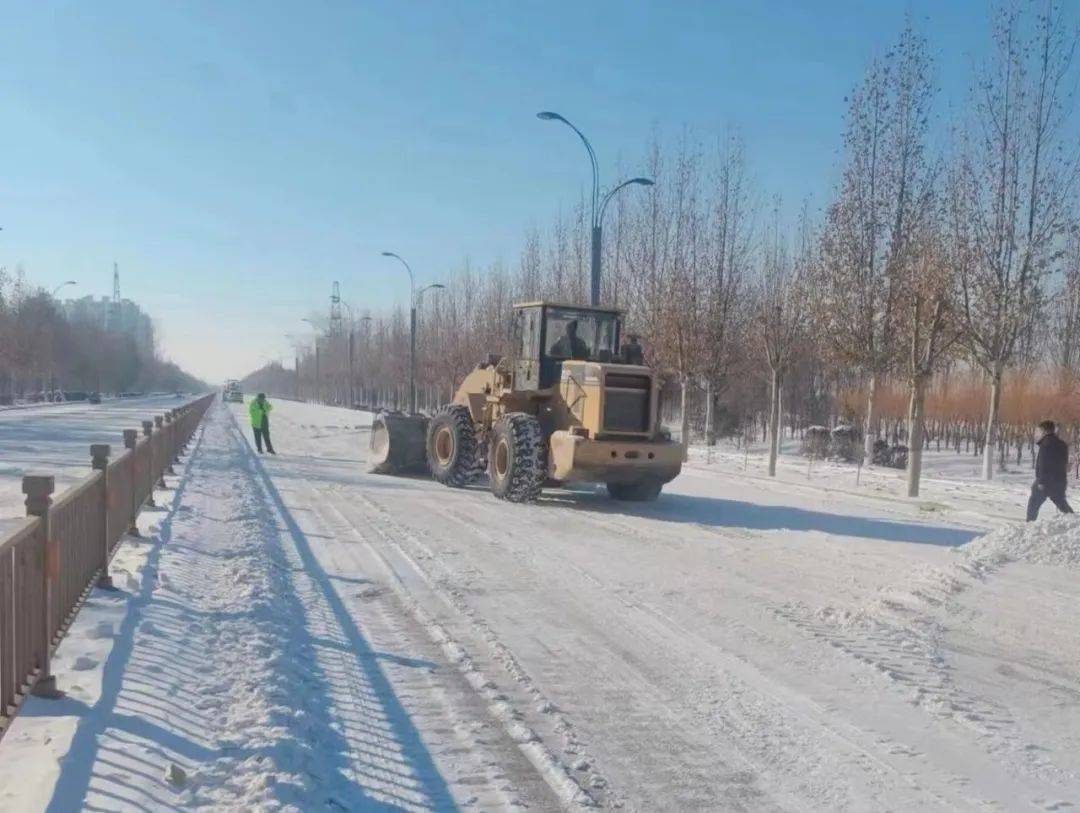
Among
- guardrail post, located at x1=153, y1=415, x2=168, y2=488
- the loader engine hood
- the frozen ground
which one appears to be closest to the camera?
the loader engine hood

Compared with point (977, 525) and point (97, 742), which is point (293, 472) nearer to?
point (977, 525)

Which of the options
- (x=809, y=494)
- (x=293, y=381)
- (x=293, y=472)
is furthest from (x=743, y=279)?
(x=293, y=381)

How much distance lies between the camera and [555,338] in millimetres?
15633

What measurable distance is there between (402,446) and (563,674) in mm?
14106

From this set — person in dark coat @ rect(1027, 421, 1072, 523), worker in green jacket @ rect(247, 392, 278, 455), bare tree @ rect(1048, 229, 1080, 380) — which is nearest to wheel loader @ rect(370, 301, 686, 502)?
person in dark coat @ rect(1027, 421, 1072, 523)

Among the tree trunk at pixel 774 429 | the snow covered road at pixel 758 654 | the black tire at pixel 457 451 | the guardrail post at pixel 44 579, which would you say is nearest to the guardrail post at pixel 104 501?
the snow covered road at pixel 758 654

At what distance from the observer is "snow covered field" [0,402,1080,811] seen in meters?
4.36

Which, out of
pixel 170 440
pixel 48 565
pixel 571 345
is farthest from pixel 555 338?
pixel 48 565

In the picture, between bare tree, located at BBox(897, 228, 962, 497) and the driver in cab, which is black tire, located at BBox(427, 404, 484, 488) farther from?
bare tree, located at BBox(897, 228, 962, 497)

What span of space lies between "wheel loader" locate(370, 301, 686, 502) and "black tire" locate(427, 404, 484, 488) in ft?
0.06

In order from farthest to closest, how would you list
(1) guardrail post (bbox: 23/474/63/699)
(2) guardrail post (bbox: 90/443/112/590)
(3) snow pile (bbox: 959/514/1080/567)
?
(3) snow pile (bbox: 959/514/1080/567) → (2) guardrail post (bbox: 90/443/112/590) → (1) guardrail post (bbox: 23/474/63/699)

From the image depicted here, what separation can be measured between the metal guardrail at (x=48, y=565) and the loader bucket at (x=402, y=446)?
10.7m

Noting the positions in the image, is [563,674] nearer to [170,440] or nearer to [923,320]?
[170,440]

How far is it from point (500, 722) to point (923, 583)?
5189 mm
